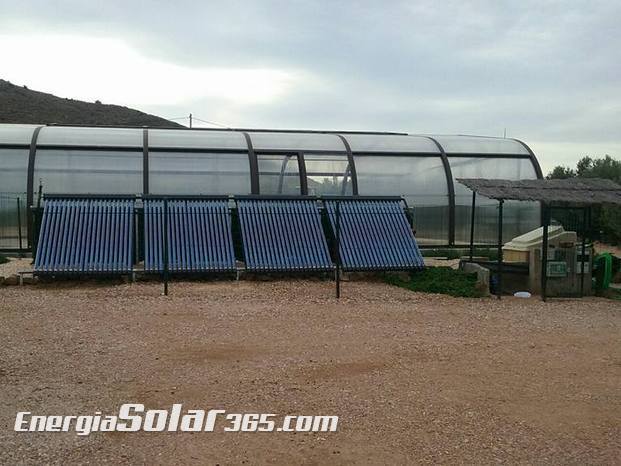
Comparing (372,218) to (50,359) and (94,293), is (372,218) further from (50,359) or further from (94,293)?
(50,359)

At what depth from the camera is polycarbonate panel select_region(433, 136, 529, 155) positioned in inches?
918

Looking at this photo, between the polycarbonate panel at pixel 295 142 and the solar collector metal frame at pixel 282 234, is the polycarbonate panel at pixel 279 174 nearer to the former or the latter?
the polycarbonate panel at pixel 295 142

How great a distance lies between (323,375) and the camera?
7.30 m

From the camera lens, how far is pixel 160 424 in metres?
5.71

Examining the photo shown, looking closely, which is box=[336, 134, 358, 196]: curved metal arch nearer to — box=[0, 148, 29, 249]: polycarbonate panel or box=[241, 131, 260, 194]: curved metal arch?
box=[241, 131, 260, 194]: curved metal arch

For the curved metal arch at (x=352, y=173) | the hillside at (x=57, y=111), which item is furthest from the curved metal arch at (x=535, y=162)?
the hillside at (x=57, y=111)

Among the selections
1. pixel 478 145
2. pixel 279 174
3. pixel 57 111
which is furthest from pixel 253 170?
pixel 57 111

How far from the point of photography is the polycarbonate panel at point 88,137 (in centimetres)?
2003

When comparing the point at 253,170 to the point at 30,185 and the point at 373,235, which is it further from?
the point at 30,185

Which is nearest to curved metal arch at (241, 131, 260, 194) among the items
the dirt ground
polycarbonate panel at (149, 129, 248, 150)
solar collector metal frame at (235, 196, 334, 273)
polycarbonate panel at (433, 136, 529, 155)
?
polycarbonate panel at (149, 129, 248, 150)

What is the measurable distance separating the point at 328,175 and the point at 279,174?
158 centimetres

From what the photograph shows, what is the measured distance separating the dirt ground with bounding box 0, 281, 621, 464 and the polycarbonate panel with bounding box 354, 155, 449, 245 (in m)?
9.29

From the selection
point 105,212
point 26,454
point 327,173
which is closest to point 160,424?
point 26,454

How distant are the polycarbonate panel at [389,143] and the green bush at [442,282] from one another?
7.85 meters
